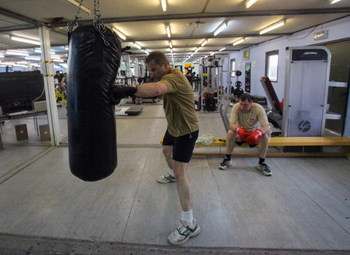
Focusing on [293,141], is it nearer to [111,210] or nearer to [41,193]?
[111,210]

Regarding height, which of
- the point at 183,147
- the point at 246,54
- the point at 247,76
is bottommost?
the point at 183,147

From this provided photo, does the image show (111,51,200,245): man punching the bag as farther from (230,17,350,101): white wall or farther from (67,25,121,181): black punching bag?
(230,17,350,101): white wall

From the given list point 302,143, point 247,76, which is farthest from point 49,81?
point 247,76

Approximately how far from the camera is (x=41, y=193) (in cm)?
266

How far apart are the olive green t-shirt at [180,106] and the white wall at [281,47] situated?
444cm

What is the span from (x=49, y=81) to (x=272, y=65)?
24.8 ft

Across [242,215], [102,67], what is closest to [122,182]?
[242,215]

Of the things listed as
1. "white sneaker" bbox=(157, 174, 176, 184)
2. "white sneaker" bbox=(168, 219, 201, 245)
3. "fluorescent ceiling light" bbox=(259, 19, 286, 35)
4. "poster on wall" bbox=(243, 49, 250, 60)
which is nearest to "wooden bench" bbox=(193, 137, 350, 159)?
"white sneaker" bbox=(157, 174, 176, 184)

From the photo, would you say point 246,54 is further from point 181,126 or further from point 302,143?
point 181,126

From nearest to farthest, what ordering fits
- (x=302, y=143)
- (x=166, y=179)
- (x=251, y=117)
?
(x=166, y=179) → (x=251, y=117) → (x=302, y=143)

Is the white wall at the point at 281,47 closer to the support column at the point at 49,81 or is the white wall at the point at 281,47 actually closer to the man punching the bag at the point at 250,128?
the man punching the bag at the point at 250,128

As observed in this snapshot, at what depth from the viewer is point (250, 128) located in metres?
3.25

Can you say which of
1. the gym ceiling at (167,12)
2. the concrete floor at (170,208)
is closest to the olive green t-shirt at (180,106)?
the concrete floor at (170,208)

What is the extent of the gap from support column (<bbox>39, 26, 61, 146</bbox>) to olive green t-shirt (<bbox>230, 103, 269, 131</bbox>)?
3178mm
